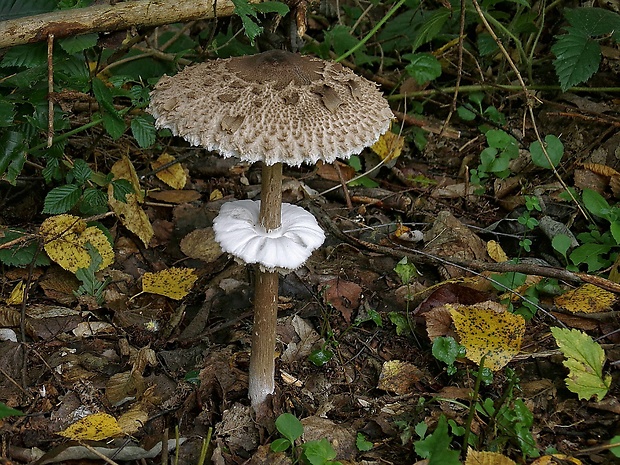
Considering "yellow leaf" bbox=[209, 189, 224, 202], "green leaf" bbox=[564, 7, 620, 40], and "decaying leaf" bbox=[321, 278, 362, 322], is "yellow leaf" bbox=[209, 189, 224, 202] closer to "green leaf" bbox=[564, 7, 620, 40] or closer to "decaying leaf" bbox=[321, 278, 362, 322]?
"decaying leaf" bbox=[321, 278, 362, 322]

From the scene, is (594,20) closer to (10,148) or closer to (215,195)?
(215,195)

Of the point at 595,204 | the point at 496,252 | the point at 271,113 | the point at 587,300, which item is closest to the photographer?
the point at 271,113

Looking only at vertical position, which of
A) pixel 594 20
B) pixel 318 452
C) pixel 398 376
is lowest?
pixel 398 376

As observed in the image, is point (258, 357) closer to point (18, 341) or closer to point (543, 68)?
point (18, 341)

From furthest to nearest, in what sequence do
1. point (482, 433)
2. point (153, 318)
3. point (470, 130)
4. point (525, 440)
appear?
1. point (470, 130)
2. point (153, 318)
3. point (482, 433)
4. point (525, 440)

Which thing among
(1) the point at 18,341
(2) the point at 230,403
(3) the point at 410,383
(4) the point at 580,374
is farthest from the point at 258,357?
(4) the point at 580,374

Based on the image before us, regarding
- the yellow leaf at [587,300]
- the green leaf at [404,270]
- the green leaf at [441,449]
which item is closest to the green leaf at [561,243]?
the yellow leaf at [587,300]

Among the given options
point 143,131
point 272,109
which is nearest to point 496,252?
point 272,109
